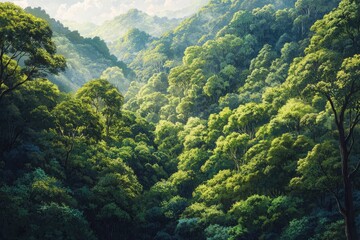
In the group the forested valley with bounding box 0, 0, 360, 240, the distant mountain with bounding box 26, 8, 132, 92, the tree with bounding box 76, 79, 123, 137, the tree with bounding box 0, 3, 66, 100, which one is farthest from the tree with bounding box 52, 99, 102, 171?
the distant mountain with bounding box 26, 8, 132, 92

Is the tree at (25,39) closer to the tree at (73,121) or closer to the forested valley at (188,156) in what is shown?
the forested valley at (188,156)

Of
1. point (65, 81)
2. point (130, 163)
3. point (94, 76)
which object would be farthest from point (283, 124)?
point (94, 76)

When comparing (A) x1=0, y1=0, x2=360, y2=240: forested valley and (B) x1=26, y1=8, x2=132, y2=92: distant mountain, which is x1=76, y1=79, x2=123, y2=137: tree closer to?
(A) x1=0, y1=0, x2=360, y2=240: forested valley

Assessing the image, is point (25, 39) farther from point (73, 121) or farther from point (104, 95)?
point (104, 95)

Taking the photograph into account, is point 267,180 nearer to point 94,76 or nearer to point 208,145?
point 208,145

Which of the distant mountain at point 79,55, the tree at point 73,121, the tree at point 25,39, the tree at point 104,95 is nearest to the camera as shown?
the tree at point 25,39

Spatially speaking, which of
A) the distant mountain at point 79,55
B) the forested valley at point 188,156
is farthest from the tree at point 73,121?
the distant mountain at point 79,55
